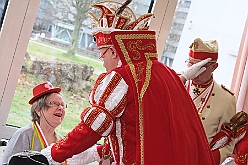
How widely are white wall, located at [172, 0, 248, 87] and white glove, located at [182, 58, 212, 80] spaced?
2.63 ft

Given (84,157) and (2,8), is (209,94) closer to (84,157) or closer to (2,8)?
(84,157)

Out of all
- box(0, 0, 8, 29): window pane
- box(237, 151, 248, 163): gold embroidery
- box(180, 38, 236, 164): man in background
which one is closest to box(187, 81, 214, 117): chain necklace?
box(180, 38, 236, 164): man in background

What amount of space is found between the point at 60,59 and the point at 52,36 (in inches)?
5.9

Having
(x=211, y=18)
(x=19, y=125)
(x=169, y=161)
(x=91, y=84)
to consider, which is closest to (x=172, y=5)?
(x=211, y=18)

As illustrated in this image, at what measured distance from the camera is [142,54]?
2062 millimetres

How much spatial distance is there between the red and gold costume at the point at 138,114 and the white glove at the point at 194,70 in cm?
48

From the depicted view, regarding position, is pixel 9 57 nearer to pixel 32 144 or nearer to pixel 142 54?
pixel 32 144

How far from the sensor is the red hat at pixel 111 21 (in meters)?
2.04

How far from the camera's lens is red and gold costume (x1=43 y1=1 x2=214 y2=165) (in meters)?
1.94

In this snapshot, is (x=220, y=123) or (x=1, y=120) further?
(x=1, y=120)

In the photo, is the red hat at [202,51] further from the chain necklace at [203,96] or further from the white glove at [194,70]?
the chain necklace at [203,96]

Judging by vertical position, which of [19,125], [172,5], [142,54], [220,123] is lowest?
[19,125]

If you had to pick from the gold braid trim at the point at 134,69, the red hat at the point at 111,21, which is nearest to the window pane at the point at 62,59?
the red hat at the point at 111,21

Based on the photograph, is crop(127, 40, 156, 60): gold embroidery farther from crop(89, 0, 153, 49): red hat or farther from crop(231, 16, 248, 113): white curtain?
crop(231, 16, 248, 113): white curtain
